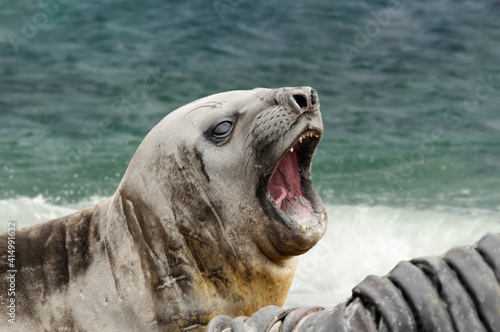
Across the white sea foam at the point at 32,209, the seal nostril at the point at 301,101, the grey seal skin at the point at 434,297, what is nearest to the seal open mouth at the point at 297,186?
the seal nostril at the point at 301,101

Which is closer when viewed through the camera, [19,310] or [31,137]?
[19,310]

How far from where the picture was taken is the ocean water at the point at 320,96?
825cm

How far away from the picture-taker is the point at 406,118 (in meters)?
12.7

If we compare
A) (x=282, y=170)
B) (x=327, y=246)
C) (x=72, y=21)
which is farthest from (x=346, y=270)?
(x=72, y=21)

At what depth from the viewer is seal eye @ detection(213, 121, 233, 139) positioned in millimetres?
3685

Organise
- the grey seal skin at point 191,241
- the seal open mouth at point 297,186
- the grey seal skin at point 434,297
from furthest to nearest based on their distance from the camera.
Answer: the seal open mouth at point 297,186 < the grey seal skin at point 191,241 < the grey seal skin at point 434,297

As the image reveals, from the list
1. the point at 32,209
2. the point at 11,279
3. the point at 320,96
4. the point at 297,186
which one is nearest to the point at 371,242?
the point at 32,209

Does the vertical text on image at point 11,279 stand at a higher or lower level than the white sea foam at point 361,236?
higher

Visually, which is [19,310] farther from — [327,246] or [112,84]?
[112,84]

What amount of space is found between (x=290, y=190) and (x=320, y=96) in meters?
9.64

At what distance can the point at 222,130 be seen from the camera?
3684 millimetres

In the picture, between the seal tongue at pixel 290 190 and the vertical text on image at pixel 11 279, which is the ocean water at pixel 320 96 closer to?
the seal tongue at pixel 290 190

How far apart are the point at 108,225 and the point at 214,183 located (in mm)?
594

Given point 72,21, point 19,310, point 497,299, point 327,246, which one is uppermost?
point 497,299
